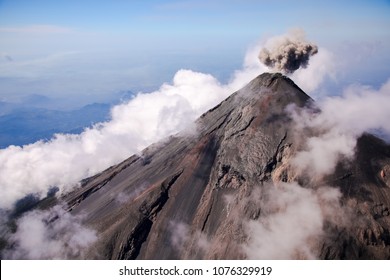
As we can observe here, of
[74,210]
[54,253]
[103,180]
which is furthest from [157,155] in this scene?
[54,253]

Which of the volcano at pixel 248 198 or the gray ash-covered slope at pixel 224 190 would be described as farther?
the gray ash-covered slope at pixel 224 190

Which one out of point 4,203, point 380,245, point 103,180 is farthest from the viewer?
point 4,203

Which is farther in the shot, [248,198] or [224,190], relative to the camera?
[224,190]

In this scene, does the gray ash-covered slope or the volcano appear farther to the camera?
the gray ash-covered slope

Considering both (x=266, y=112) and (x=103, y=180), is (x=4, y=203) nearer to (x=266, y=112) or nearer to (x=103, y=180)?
(x=103, y=180)
